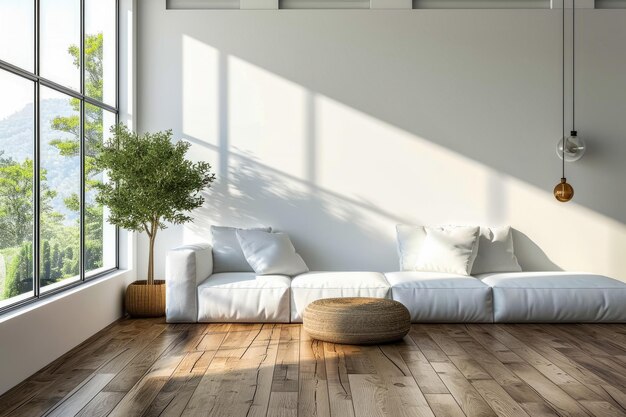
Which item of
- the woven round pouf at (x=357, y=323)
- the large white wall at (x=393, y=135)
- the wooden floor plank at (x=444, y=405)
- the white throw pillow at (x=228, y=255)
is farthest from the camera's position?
the large white wall at (x=393, y=135)

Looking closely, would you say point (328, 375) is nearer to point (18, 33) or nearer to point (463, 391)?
point (463, 391)

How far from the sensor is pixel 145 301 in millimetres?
5914

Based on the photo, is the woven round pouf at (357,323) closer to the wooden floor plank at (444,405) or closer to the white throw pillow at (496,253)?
the wooden floor plank at (444,405)

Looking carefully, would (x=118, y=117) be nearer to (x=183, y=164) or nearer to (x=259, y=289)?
(x=183, y=164)

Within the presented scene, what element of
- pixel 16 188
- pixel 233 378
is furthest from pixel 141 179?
pixel 233 378

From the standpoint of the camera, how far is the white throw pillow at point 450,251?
600 cm

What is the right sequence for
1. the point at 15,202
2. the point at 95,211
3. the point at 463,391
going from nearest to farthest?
the point at 463,391 < the point at 15,202 < the point at 95,211

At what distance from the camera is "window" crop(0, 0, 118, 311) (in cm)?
403

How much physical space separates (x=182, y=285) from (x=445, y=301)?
224 centimetres

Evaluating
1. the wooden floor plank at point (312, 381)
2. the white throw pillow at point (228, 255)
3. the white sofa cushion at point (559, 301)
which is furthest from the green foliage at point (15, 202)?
the white sofa cushion at point (559, 301)

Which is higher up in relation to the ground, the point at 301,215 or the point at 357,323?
the point at 301,215

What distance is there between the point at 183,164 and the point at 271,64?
144 cm

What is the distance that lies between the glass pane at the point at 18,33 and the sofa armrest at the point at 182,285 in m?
1.99

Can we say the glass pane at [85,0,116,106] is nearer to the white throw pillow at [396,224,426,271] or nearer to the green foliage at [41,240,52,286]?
the green foliage at [41,240,52,286]
